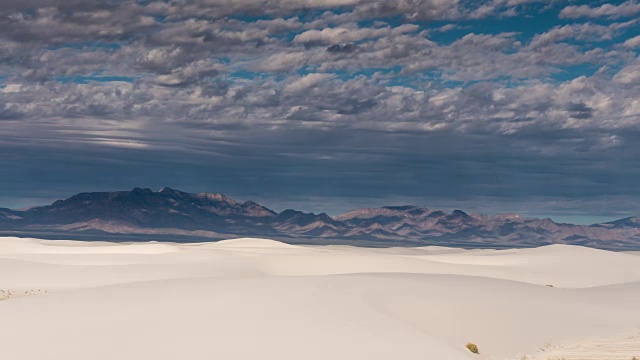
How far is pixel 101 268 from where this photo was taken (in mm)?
76938

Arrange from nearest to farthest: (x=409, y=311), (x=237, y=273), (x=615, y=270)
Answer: (x=409, y=311)
(x=237, y=273)
(x=615, y=270)

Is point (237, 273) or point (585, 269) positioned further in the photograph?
point (585, 269)

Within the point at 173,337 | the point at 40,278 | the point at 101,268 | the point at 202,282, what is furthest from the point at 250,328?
the point at 101,268

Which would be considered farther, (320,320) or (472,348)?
(472,348)

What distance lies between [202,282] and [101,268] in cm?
3685

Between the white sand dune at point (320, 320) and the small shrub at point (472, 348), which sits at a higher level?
the white sand dune at point (320, 320)

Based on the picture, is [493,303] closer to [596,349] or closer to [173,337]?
[596,349]

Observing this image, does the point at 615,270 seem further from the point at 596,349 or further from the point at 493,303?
the point at 596,349

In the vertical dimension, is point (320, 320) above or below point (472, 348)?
above

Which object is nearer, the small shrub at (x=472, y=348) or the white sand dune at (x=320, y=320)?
the white sand dune at (x=320, y=320)

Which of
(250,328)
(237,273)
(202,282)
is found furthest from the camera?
(237,273)

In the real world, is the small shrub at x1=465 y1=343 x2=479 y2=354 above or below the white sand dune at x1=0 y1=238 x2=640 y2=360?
below

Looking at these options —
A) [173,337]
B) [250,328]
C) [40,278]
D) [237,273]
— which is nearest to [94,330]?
[173,337]

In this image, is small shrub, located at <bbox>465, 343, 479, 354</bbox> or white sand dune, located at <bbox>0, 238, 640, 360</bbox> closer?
white sand dune, located at <bbox>0, 238, 640, 360</bbox>
